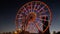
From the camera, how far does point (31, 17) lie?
131 feet

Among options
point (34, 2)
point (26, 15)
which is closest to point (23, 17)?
point (26, 15)

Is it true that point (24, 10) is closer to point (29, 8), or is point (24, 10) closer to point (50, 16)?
point (29, 8)

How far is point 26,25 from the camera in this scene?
130 feet

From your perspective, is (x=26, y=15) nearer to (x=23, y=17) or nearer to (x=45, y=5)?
(x=23, y=17)

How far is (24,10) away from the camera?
41938mm

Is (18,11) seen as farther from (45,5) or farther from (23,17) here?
(45,5)

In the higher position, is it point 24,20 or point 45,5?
point 45,5

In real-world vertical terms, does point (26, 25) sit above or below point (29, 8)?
below

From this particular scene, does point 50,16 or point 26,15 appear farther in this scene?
point 26,15

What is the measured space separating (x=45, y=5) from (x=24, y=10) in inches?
192

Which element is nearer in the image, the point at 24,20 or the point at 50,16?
the point at 50,16

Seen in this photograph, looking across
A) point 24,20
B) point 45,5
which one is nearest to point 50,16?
point 45,5

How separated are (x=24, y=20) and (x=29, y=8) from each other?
2.84m

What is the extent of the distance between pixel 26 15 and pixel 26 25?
7.39 ft
